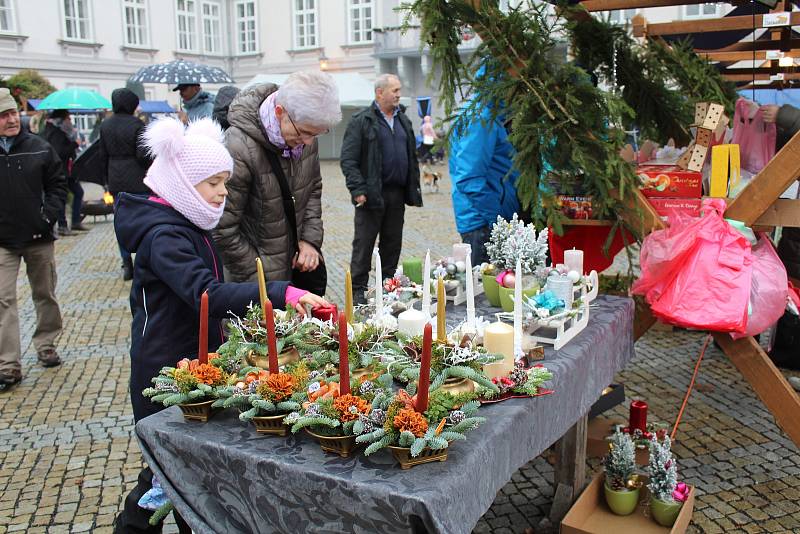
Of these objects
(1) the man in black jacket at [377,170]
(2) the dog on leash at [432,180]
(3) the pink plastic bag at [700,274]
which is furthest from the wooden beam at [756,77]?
(2) the dog on leash at [432,180]

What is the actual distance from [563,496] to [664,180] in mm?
Answer: 1463

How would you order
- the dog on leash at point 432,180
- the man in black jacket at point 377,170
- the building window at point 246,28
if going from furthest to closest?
the building window at point 246,28, the dog on leash at point 432,180, the man in black jacket at point 377,170

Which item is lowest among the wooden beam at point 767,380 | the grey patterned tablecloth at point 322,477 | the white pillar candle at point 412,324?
the wooden beam at point 767,380

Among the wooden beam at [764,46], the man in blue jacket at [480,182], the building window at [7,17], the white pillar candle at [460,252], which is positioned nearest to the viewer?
the white pillar candle at [460,252]

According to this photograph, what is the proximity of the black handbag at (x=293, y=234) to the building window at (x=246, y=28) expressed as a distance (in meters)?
29.2

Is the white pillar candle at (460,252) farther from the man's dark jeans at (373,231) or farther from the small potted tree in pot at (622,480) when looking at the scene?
the man's dark jeans at (373,231)

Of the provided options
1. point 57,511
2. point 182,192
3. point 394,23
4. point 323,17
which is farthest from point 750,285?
point 323,17

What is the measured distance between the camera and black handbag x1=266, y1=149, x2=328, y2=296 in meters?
3.00

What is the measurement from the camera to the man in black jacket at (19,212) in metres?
4.33

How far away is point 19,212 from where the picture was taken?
433cm

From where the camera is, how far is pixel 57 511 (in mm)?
3039

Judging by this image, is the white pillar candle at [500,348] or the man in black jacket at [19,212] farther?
the man in black jacket at [19,212]

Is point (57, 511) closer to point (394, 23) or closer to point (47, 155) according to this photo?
point (47, 155)

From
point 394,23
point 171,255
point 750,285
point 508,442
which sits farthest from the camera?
point 394,23
